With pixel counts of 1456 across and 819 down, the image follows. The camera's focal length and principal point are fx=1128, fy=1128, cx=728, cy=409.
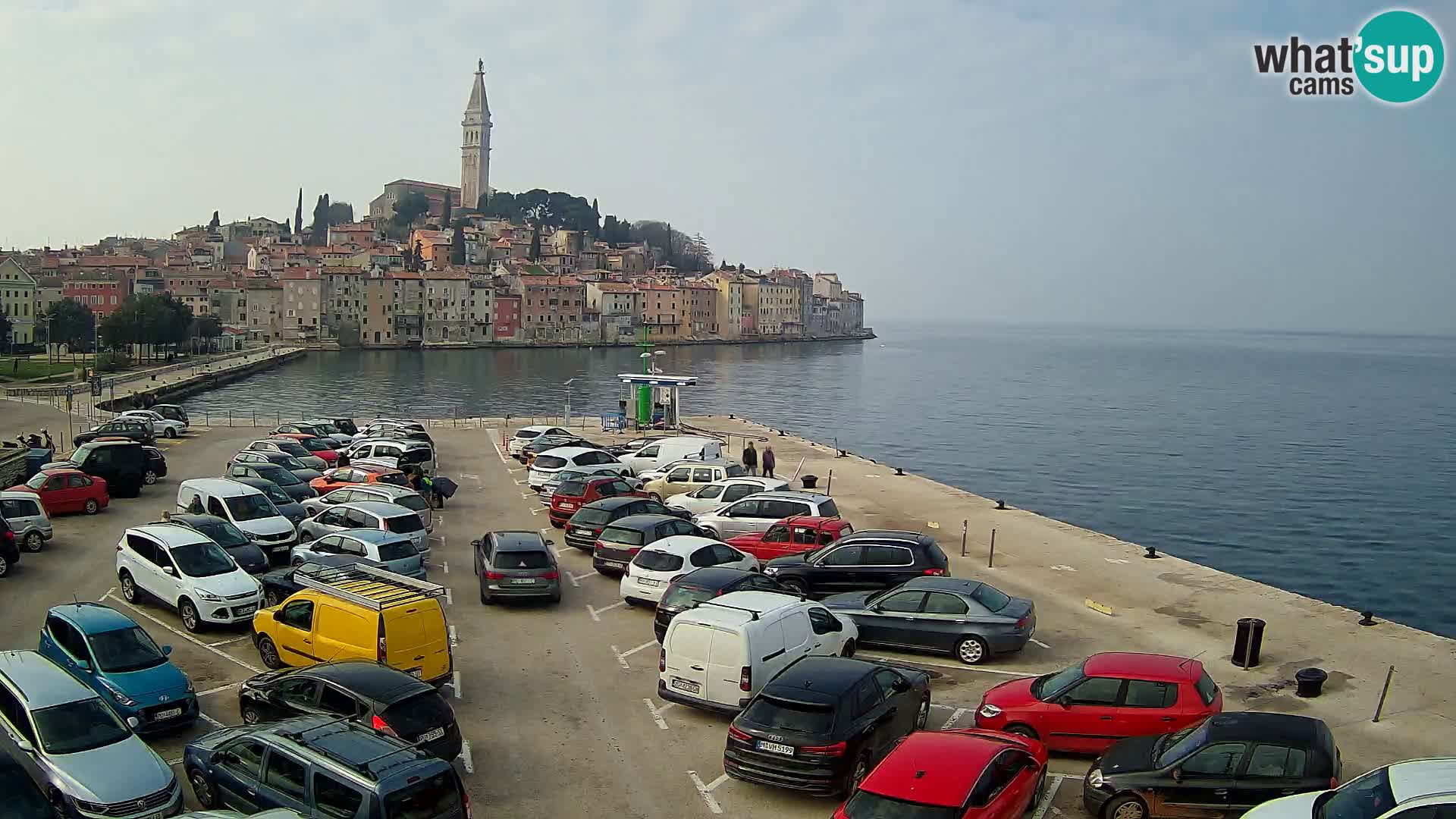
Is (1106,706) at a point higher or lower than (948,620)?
higher

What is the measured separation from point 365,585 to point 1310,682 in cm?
1051

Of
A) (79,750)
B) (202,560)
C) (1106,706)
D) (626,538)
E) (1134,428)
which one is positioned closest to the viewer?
(79,750)

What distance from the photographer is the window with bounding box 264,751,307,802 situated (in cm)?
800

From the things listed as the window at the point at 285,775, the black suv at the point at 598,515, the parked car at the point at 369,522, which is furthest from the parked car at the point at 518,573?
the window at the point at 285,775

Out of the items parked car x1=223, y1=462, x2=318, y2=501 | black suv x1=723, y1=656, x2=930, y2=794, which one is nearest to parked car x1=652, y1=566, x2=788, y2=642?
black suv x1=723, y1=656, x2=930, y2=794

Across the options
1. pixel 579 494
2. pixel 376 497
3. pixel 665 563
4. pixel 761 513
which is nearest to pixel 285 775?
pixel 665 563

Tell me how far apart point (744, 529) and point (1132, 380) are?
Answer: 10597 cm

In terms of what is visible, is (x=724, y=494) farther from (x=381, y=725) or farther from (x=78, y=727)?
(x=78, y=727)

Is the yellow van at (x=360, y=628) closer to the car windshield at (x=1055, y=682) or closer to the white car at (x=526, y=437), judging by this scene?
the car windshield at (x=1055, y=682)

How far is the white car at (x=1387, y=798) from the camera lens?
681cm

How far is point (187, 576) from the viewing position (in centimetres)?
1459

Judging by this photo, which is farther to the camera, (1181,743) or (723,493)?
(723,493)

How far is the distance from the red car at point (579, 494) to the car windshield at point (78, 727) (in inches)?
496

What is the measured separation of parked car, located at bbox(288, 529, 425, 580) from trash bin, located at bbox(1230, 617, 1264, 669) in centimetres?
1103
